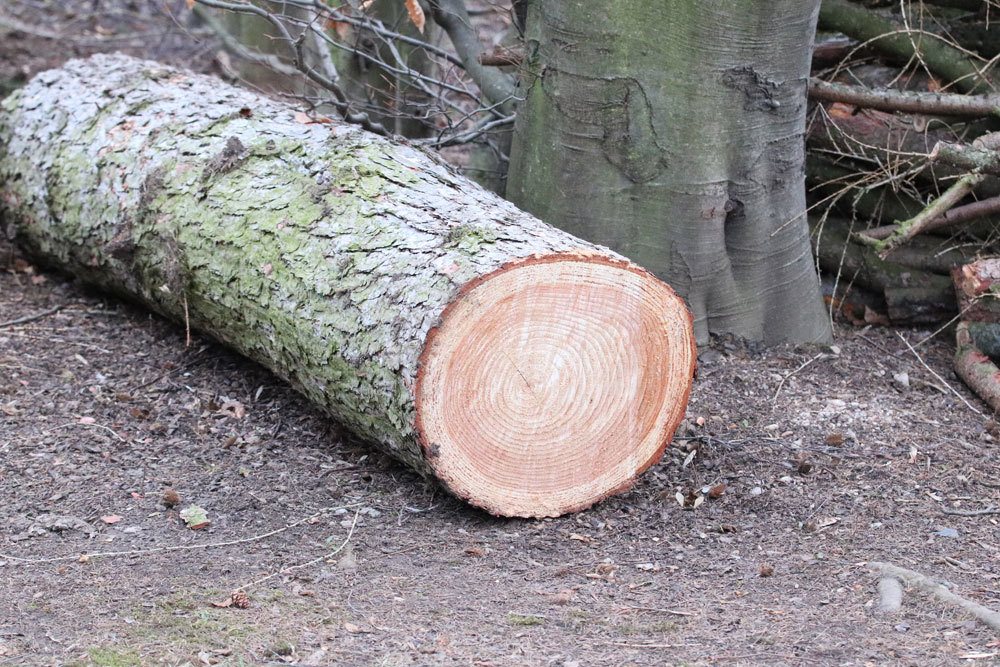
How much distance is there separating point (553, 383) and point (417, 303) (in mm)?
469

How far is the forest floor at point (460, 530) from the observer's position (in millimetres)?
2697

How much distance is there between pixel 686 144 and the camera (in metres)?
4.11

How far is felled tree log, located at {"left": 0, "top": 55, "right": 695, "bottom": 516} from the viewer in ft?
10.3

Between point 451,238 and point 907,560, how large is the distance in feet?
5.27

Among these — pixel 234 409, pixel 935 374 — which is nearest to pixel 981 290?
pixel 935 374

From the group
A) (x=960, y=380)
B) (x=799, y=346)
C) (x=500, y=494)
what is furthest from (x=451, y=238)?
(x=960, y=380)

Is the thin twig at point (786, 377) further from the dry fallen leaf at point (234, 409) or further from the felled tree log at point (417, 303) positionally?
the dry fallen leaf at point (234, 409)

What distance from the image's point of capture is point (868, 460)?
375cm

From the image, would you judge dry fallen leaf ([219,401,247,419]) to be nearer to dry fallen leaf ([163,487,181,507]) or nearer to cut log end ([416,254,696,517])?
dry fallen leaf ([163,487,181,507])

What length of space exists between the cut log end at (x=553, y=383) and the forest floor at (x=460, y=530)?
17 centimetres

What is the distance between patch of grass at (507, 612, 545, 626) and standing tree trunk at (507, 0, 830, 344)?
1842 mm

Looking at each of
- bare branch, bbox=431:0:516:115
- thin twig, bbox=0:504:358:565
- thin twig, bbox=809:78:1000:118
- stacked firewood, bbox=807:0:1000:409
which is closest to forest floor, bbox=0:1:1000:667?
thin twig, bbox=0:504:358:565

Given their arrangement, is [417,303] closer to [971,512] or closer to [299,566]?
[299,566]

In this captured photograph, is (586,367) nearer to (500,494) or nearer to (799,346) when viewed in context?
(500,494)
